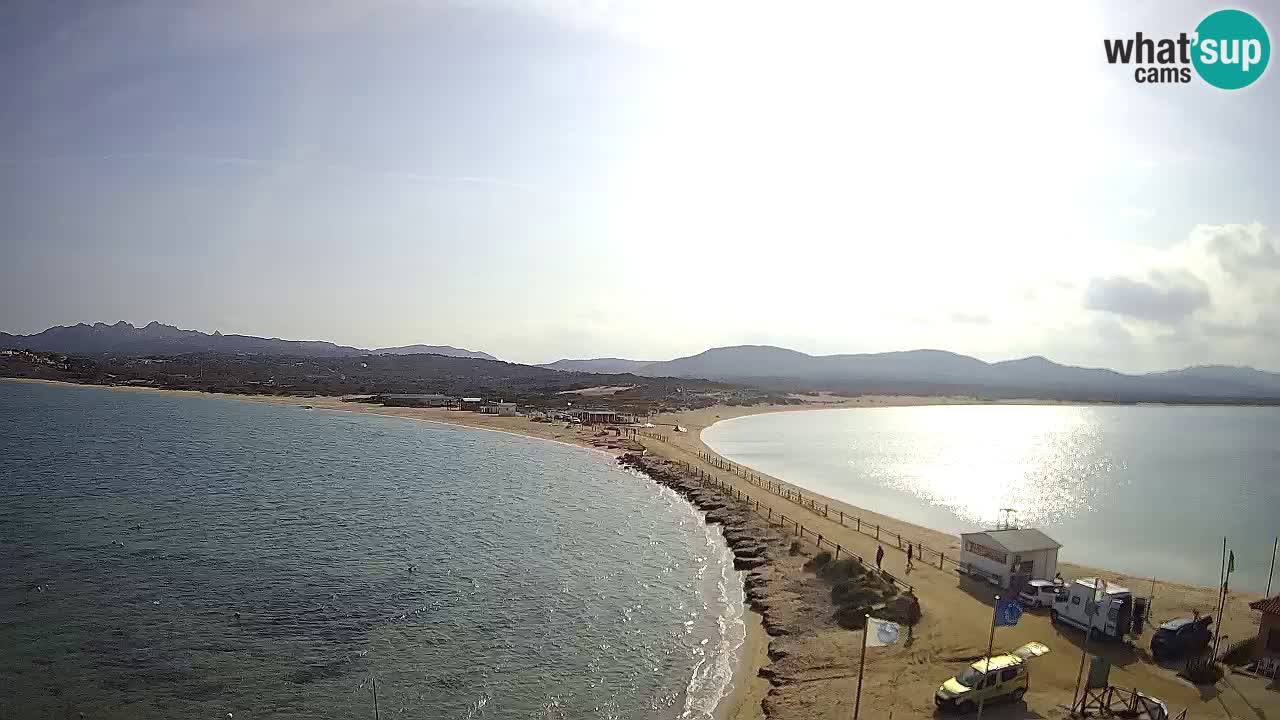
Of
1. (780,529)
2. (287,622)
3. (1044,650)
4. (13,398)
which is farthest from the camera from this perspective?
(13,398)

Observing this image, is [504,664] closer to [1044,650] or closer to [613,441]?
[1044,650]

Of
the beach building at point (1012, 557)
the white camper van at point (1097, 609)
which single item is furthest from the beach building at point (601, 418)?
the white camper van at point (1097, 609)

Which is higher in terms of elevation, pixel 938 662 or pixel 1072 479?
pixel 938 662

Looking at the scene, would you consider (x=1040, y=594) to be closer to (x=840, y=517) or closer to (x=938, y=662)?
(x=938, y=662)

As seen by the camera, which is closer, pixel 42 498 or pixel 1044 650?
pixel 1044 650

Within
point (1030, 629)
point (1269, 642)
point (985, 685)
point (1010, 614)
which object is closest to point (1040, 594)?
point (1030, 629)

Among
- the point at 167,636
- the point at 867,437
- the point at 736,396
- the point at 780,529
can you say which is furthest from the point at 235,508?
the point at 736,396
